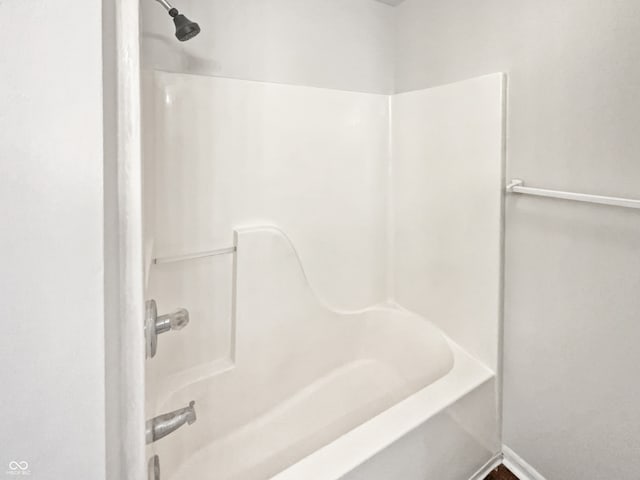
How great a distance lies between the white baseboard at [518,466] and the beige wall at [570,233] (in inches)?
1.2

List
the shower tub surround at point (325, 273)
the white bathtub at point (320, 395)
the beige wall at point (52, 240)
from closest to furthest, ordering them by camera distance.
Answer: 1. the beige wall at point (52, 240)
2. the white bathtub at point (320, 395)
3. the shower tub surround at point (325, 273)

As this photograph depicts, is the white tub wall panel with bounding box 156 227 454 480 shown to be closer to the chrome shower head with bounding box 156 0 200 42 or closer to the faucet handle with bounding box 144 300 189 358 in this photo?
the faucet handle with bounding box 144 300 189 358

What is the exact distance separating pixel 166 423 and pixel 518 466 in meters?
1.46

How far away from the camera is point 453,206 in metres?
1.51

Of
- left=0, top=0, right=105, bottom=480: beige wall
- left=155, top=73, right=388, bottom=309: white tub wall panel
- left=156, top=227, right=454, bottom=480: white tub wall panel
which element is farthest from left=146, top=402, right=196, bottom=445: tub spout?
left=155, top=73, right=388, bottom=309: white tub wall panel

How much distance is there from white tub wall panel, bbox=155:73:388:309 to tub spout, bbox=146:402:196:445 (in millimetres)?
724

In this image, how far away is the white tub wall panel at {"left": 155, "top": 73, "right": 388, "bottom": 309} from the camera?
1.31 m

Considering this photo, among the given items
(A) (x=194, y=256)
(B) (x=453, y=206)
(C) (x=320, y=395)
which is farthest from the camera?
(C) (x=320, y=395)

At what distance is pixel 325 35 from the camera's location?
164 centimetres

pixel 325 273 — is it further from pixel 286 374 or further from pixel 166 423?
pixel 166 423

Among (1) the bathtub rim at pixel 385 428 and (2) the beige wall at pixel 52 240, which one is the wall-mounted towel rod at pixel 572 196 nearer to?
(1) the bathtub rim at pixel 385 428

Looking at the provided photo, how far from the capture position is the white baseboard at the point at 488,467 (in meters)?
1.34

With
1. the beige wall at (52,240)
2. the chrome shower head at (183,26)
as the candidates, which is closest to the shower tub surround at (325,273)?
the chrome shower head at (183,26)

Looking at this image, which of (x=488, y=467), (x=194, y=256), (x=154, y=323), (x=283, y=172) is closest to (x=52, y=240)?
(x=154, y=323)
